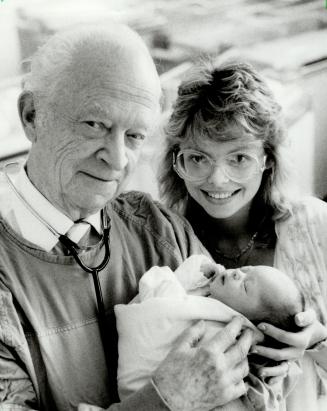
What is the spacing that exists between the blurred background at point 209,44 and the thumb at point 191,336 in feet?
3.10

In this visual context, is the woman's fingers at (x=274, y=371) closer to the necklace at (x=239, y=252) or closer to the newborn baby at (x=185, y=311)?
the newborn baby at (x=185, y=311)

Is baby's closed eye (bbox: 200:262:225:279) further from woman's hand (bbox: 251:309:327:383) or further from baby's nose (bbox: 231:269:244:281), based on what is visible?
woman's hand (bbox: 251:309:327:383)

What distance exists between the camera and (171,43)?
8.05 feet

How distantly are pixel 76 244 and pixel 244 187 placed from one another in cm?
81

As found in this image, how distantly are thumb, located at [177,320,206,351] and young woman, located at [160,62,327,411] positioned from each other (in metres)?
0.51

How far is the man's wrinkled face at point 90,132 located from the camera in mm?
1378

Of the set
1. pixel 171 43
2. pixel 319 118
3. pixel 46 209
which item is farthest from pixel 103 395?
pixel 319 118

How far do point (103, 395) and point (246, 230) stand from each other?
1.01 m

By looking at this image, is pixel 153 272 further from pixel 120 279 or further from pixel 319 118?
pixel 319 118

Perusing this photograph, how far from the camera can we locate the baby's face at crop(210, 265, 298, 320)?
1.45 metres

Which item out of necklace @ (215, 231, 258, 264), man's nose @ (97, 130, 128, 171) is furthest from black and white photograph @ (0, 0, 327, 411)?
necklace @ (215, 231, 258, 264)

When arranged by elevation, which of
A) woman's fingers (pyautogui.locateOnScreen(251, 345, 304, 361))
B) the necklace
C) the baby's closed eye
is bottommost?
the necklace

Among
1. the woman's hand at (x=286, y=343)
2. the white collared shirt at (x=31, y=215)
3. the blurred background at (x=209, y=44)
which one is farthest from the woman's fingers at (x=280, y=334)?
the blurred background at (x=209, y=44)

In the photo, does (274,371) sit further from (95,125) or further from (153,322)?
(95,125)
